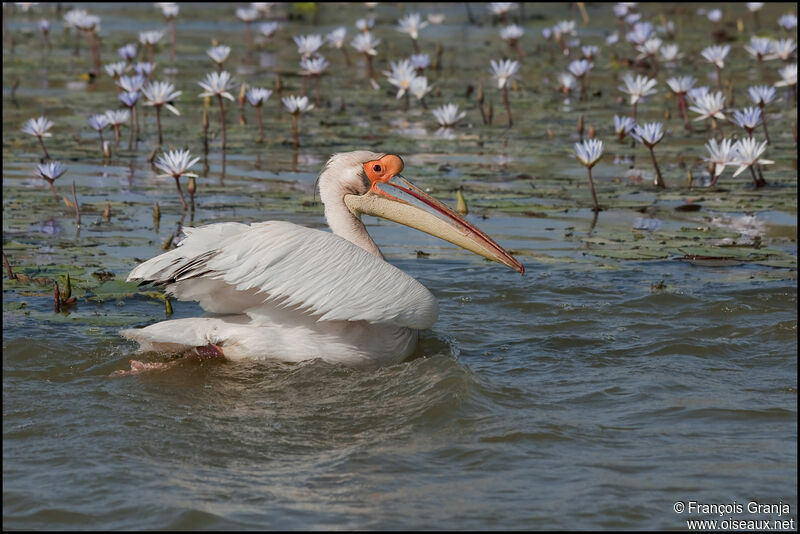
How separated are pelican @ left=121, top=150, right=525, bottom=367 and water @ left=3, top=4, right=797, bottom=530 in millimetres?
99

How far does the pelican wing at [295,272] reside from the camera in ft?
13.5

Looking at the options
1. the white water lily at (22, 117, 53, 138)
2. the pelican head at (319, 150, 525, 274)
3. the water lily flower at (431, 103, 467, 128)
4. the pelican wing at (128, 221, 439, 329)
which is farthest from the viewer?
the water lily flower at (431, 103, 467, 128)

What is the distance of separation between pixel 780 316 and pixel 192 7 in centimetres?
1307

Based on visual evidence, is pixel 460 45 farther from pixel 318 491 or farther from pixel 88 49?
pixel 318 491

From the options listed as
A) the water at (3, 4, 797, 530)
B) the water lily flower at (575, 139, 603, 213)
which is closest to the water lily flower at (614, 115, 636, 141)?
the water at (3, 4, 797, 530)

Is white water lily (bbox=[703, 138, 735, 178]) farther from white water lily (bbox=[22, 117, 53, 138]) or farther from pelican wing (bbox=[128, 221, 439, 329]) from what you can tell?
white water lily (bbox=[22, 117, 53, 138])

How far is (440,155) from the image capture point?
8477 millimetres

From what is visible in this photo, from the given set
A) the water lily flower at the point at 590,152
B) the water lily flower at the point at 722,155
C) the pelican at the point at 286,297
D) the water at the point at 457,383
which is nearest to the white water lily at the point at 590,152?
the water lily flower at the point at 590,152

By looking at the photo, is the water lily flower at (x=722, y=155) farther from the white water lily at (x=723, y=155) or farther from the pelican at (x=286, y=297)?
the pelican at (x=286, y=297)

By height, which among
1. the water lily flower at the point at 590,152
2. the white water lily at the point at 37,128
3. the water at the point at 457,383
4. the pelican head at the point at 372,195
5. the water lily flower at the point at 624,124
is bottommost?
the water at the point at 457,383

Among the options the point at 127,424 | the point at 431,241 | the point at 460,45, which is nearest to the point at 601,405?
the point at 127,424

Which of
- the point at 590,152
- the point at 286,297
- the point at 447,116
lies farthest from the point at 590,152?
the point at 286,297

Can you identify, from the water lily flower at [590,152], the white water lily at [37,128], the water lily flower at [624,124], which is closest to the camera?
the water lily flower at [590,152]

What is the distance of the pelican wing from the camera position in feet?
13.5
